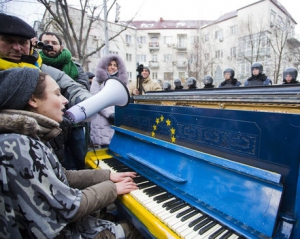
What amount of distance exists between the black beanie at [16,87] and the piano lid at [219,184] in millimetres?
1174

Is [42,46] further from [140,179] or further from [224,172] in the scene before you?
[224,172]

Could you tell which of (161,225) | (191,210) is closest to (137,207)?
(161,225)

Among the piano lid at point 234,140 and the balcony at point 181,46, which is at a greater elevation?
the balcony at point 181,46

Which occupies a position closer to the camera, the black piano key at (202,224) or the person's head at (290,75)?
the black piano key at (202,224)

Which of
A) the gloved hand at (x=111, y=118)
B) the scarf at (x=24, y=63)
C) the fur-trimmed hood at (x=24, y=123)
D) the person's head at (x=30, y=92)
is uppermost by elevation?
the scarf at (x=24, y=63)

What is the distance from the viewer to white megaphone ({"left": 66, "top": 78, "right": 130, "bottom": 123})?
189 centimetres

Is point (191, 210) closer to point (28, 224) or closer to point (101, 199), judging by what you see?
point (101, 199)

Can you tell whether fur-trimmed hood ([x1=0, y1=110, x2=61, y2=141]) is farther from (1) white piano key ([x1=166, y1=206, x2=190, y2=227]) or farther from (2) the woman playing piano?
(1) white piano key ([x1=166, y1=206, x2=190, y2=227])

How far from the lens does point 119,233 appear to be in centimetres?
161

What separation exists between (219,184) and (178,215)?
0.36 m

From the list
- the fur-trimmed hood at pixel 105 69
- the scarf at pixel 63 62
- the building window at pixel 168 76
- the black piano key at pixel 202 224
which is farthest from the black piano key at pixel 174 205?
the building window at pixel 168 76

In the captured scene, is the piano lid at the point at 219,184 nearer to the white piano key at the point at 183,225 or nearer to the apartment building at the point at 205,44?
the white piano key at the point at 183,225

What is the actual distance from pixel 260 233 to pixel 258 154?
0.46 m

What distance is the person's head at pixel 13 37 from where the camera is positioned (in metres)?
1.88
